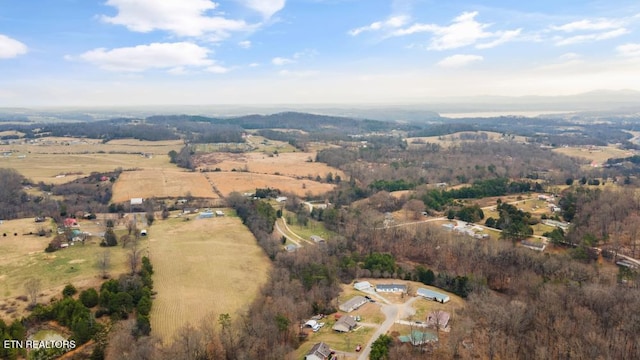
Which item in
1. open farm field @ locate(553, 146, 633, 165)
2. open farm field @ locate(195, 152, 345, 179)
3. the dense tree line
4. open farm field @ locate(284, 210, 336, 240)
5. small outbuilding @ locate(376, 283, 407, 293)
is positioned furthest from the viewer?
open farm field @ locate(553, 146, 633, 165)

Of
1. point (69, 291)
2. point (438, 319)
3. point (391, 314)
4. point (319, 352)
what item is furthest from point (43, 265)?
point (438, 319)

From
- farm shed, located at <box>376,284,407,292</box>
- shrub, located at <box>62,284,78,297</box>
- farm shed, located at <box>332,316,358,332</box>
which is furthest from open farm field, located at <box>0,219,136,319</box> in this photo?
farm shed, located at <box>376,284,407,292</box>

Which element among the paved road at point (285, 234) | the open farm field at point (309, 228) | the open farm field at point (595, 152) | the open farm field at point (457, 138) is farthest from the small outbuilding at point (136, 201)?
the open farm field at point (595, 152)

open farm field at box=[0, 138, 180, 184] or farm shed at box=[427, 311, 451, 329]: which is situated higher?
open farm field at box=[0, 138, 180, 184]

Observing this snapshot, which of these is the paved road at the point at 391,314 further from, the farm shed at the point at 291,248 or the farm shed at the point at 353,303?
the farm shed at the point at 291,248

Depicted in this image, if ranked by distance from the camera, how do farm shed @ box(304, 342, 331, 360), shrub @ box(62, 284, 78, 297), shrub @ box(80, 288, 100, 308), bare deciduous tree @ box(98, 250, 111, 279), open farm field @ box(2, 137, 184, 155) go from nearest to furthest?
farm shed @ box(304, 342, 331, 360), shrub @ box(80, 288, 100, 308), shrub @ box(62, 284, 78, 297), bare deciduous tree @ box(98, 250, 111, 279), open farm field @ box(2, 137, 184, 155)

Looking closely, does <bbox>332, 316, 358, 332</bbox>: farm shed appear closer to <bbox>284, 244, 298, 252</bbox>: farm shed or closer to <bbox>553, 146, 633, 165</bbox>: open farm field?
<bbox>284, 244, 298, 252</bbox>: farm shed

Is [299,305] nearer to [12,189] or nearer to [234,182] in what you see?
[234,182]

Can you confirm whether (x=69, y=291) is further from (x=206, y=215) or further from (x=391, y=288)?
(x=391, y=288)
